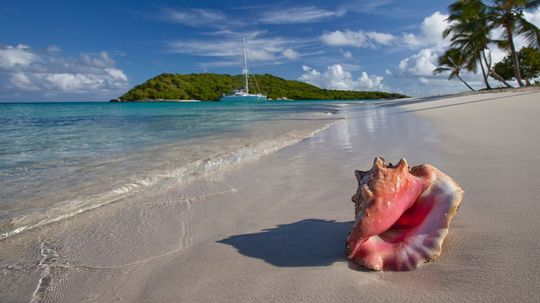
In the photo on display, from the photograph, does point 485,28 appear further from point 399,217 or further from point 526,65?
point 399,217

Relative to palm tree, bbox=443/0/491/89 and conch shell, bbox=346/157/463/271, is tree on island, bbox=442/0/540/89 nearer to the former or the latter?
palm tree, bbox=443/0/491/89

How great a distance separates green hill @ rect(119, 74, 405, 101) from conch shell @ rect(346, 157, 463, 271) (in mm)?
90225

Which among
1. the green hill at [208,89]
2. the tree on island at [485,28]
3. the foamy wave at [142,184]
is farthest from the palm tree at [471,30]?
the green hill at [208,89]

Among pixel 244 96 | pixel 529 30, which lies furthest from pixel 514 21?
pixel 244 96

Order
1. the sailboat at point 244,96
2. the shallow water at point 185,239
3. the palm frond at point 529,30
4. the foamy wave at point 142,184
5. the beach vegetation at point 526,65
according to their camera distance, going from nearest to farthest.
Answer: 1. the shallow water at point 185,239
2. the foamy wave at point 142,184
3. the palm frond at point 529,30
4. the beach vegetation at point 526,65
5. the sailboat at point 244,96

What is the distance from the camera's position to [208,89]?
99.8 m

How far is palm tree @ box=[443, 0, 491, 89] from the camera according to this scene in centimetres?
2723

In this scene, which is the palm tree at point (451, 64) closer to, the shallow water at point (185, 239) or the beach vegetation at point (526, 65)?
the beach vegetation at point (526, 65)

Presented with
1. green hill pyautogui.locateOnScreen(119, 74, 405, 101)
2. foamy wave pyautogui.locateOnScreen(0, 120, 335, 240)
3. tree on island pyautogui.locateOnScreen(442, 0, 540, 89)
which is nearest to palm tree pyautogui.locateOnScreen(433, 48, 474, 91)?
tree on island pyautogui.locateOnScreen(442, 0, 540, 89)

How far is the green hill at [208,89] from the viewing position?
95.6 metres

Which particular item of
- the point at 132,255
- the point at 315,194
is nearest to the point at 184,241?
the point at 132,255

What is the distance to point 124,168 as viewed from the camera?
187 inches

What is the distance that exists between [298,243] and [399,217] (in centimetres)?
61

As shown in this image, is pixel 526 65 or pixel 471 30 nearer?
pixel 471 30
